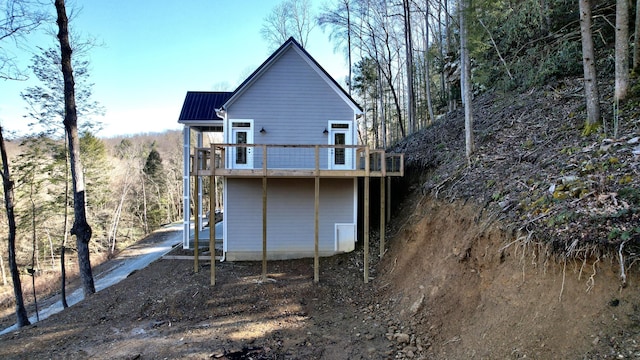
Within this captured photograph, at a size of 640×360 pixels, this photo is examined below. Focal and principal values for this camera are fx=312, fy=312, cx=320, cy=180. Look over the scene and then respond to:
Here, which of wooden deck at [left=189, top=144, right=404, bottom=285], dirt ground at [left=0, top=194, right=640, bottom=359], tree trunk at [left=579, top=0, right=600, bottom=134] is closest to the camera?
dirt ground at [left=0, top=194, right=640, bottom=359]

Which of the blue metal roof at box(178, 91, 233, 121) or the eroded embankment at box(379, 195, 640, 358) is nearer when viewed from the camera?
the eroded embankment at box(379, 195, 640, 358)

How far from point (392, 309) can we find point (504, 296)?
2.62 metres

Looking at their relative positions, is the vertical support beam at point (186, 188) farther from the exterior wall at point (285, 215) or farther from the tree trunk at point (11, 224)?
the tree trunk at point (11, 224)

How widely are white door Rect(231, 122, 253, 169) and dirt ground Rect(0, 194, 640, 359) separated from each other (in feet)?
10.4

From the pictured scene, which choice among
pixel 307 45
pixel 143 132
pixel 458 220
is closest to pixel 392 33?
pixel 307 45

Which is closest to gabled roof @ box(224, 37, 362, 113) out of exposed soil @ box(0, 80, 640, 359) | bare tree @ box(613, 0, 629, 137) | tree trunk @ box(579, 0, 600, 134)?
exposed soil @ box(0, 80, 640, 359)

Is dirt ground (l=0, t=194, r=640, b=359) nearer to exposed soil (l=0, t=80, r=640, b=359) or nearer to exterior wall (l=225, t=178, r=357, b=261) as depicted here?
exposed soil (l=0, t=80, r=640, b=359)

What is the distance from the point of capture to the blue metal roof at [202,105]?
11672 millimetres

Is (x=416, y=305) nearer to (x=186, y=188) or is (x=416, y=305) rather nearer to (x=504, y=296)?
(x=504, y=296)

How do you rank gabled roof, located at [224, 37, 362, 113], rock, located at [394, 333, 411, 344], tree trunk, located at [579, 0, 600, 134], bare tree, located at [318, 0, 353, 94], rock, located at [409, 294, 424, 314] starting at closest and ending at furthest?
rock, located at [394, 333, 411, 344]
rock, located at [409, 294, 424, 314]
tree trunk, located at [579, 0, 600, 134]
gabled roof, located at [224, 37, 362, 113]
bare tree, located at [318, 0, 353, 94]

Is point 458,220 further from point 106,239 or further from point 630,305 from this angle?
point 106,239

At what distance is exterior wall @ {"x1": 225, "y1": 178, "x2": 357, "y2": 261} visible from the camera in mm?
10102

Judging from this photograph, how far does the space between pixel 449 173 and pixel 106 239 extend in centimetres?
2441

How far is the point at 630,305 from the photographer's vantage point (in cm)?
341
